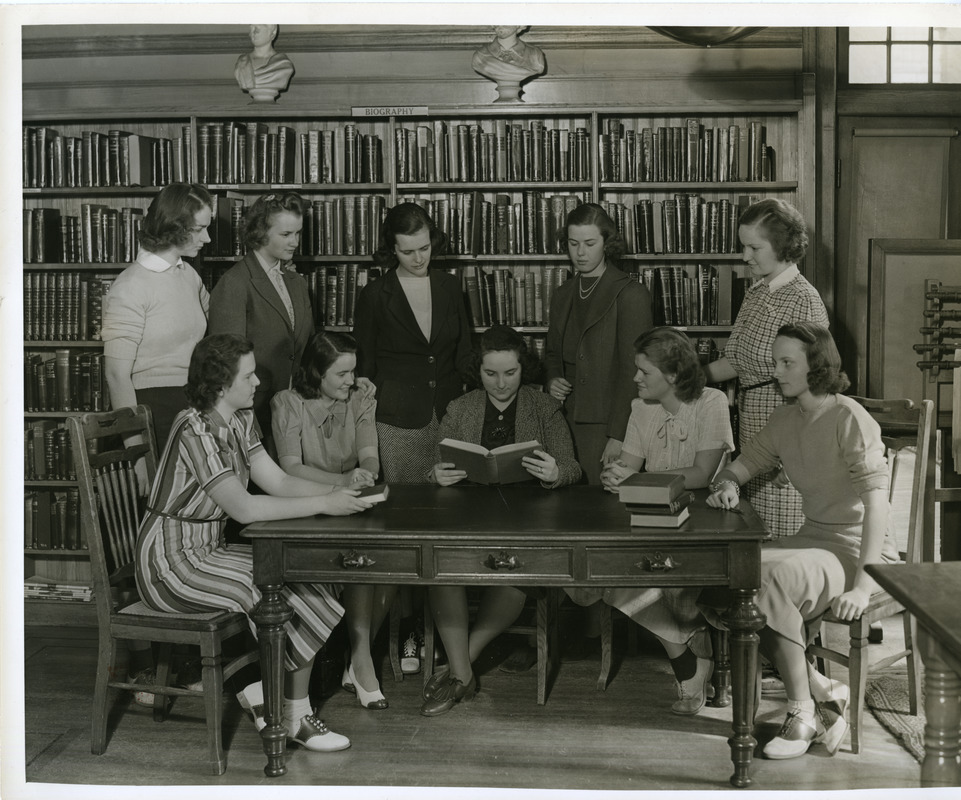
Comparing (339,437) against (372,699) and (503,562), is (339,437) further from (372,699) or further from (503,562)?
(503,562)

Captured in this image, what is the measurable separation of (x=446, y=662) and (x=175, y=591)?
123 cm

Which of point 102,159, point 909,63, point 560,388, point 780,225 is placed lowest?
point 560,388

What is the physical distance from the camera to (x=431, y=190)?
15.7 feet

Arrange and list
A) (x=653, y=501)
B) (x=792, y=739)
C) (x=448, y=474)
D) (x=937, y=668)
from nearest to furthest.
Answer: (x=937, y=668), (x=653, y=501), (x=792, y=739), (x=448, y=474)

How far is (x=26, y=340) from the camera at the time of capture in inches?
187

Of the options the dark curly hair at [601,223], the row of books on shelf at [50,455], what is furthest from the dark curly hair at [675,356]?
the row of books on shelf at [50,455]

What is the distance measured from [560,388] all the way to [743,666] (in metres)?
1.53

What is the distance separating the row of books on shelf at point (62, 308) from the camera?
4.73 m

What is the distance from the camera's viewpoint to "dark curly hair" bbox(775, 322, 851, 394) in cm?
316

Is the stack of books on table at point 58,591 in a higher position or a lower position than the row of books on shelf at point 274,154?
lower

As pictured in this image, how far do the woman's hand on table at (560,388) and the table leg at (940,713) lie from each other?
203 centimetres

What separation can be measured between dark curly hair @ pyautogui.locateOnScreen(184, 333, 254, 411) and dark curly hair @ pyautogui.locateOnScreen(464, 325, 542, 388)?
870 millimetres

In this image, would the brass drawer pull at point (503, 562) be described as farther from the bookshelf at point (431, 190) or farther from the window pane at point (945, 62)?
the window pane at point (945, 62)

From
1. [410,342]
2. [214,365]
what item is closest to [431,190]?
[410,342]
